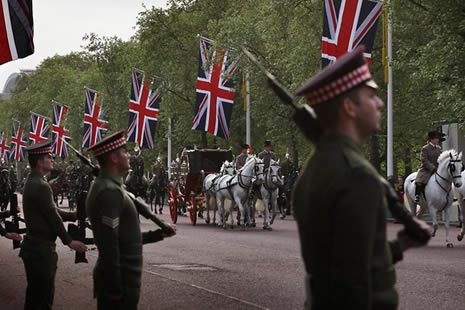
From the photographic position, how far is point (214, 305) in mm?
10859

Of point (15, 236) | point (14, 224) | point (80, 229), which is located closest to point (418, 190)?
point (14, 224)

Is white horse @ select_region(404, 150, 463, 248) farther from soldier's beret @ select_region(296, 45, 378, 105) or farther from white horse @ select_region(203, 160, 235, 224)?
soldier's beret @ select_region(296, 45, 378, 105)

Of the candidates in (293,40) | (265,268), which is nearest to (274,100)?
(293,40)

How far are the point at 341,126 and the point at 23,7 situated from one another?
10.7 metres

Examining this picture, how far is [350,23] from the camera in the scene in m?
27.8

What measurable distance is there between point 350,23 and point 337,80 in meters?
24.7

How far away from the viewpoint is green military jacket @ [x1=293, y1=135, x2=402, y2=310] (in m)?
3.33

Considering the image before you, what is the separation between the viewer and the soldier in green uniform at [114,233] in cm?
554

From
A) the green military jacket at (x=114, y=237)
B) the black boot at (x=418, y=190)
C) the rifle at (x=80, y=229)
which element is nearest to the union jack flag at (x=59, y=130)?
the black boot at (x=418, y=190)

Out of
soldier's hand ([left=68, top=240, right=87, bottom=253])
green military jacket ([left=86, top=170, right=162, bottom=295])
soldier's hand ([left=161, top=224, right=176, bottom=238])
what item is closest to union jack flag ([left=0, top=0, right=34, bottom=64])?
soldier's hand ([left=68, top=240, right=87, bottom=253])

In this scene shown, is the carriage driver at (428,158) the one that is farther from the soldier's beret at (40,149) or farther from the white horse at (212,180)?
the soldier's beret at (40,149)

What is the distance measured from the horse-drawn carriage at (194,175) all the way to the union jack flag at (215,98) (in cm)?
1002

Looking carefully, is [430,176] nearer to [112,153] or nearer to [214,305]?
[214,305]

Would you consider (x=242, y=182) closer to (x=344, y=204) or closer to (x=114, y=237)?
(x=114, y=237)
